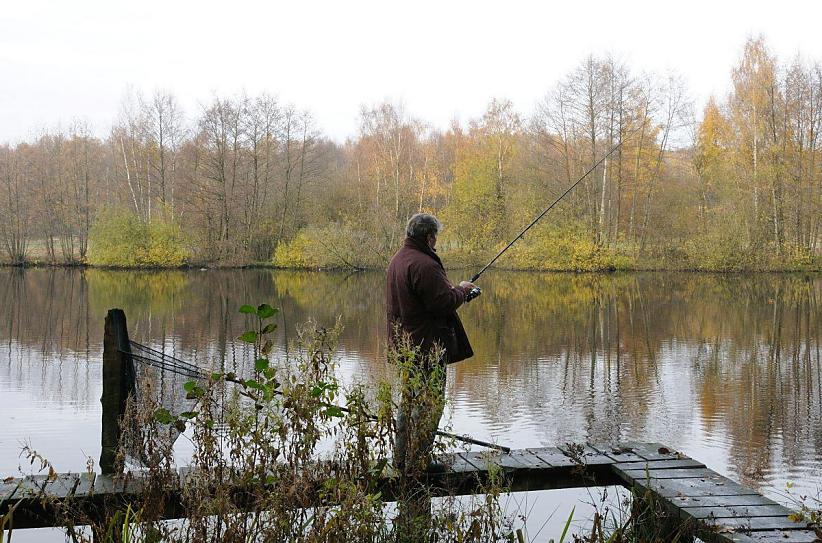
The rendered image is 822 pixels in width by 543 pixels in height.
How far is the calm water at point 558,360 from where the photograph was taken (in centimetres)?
778

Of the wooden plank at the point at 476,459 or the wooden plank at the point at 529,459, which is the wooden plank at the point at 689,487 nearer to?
the wooden plank at the point at 529,459

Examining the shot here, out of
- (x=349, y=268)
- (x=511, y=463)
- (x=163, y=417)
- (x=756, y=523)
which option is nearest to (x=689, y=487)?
(x=756, y=523)

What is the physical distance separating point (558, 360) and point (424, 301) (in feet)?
25.0

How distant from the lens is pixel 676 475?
4.77m

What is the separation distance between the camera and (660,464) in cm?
499

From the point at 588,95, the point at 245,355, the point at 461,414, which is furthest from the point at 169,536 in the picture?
the point at 588,95

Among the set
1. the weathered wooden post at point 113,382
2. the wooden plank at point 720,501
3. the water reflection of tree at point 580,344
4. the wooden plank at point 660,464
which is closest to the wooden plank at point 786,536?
the wooden plank at point 720,501

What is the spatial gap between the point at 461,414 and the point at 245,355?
4596mm

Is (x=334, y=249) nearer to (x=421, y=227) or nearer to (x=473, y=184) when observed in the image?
(x=473, y=184)

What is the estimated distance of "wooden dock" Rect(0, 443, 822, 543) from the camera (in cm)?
391

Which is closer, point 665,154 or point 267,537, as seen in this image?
point 267,537

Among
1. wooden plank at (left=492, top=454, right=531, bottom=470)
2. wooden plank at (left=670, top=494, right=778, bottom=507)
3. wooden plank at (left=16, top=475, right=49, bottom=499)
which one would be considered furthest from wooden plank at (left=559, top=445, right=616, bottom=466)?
wooden plank at (left=16, top=475, right=49, bottom=499)

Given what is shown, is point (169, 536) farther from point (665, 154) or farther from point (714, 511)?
point (665, 154)

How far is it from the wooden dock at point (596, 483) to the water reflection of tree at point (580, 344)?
3.75 ft
